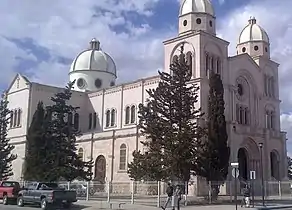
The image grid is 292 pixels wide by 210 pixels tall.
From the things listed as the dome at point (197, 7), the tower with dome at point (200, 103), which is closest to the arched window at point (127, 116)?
→ the tower with dome at point (200, 103)

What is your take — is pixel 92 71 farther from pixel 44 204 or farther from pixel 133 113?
pixel 44 204

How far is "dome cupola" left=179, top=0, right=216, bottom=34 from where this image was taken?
4531 centimetres

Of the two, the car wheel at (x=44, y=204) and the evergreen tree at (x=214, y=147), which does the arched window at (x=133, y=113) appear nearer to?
the evergreen tree at (x=214, y=147)

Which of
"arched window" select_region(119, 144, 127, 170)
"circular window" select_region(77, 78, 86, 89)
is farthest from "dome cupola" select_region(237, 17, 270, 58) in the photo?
"circular window" select_region(77, 78, 86, 89)

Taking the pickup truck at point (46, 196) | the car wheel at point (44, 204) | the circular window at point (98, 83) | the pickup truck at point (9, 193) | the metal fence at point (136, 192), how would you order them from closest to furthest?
the pickup truck at point (46, 196) → the car wheel at point (44, 204) → the metal fence at point (136, 192) → the pickup truck at point (9, 193) → the circular window at point (98, 83)

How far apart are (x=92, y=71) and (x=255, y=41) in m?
24.0

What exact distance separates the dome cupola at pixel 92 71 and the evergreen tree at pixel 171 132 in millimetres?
29630

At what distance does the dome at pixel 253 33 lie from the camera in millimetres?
52688

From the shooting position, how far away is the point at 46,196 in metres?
26.6

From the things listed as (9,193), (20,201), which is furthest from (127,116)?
(20,201)

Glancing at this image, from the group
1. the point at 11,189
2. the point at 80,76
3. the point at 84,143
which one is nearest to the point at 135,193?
the point at 11,189

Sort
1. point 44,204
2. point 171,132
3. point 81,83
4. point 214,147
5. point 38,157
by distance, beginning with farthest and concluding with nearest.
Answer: point 81,83 → point 38,157 → point 214,147 → point 171,132 → point 44,204

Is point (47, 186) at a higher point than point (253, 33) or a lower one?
lower

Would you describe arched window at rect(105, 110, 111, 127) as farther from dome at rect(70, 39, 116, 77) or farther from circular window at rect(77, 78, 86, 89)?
dome at rect(70, 39, 116, 77)
